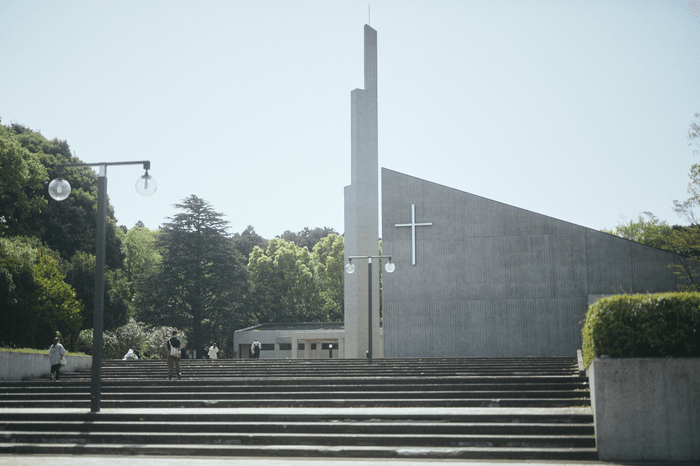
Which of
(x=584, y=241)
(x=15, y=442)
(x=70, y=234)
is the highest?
(x=70, y=234)

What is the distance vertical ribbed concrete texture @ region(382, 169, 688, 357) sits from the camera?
928 inches

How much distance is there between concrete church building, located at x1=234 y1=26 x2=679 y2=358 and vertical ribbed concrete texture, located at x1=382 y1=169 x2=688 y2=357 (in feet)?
0.13

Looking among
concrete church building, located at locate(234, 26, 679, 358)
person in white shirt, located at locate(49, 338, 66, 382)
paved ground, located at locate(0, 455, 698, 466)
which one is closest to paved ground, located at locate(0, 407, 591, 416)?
paved ground, located at locate(0, 455, 698, 466)

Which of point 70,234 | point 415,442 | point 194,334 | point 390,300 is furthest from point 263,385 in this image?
point 194,334

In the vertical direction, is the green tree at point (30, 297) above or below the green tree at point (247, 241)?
below

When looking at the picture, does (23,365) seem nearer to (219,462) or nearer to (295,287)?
(219,462)

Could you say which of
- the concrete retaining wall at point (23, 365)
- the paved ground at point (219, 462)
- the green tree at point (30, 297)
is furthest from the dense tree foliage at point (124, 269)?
the paved ground at point (219, 462)

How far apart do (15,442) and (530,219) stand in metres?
19.6

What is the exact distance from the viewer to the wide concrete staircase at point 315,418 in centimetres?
899

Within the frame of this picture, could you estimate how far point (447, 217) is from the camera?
25.2 m

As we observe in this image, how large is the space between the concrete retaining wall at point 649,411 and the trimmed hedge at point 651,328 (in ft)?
0.44

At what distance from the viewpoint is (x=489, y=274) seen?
24.5 meters

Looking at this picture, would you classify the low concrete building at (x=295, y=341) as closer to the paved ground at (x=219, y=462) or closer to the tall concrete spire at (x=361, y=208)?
the tall concrete spire at (x=361, y=208)

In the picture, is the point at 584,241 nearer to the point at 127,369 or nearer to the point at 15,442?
the point at 127,369
